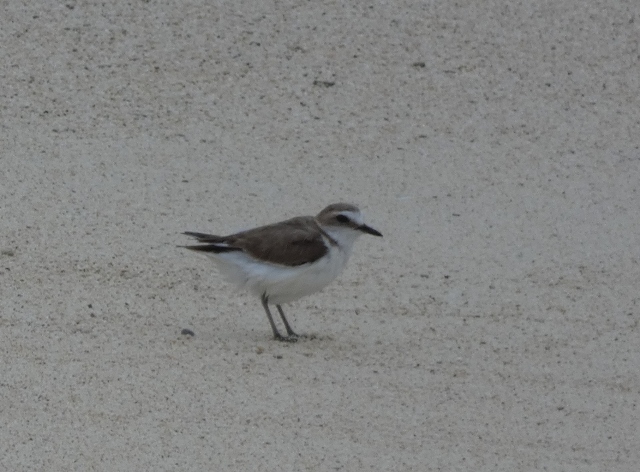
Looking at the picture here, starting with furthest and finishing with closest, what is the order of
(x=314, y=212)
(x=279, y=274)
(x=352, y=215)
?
(x=314, y=212) < (x=352, y=215) < (x=279, y=274)

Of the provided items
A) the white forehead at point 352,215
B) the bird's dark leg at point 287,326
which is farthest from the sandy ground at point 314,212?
the white forehead at point 352,215

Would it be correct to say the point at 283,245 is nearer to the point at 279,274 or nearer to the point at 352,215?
the point at 279,274

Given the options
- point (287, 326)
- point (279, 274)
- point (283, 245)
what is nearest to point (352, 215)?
point (283, 245)

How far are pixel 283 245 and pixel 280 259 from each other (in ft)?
0.29

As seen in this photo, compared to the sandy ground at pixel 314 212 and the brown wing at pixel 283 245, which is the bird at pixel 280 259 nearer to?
the brown wing at pixel 283 245

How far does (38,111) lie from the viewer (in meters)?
10.7

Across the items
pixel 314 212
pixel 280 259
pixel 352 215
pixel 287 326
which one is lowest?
pixel 287 326

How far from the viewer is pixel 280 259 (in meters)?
7.68

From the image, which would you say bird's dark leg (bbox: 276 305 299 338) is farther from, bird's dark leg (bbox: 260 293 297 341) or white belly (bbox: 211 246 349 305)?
white belly (bbox: 211 246 349 305)

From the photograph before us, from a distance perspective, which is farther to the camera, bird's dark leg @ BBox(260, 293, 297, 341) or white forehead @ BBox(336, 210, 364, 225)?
white forehead @ BBox(336, 210, 364, 225)

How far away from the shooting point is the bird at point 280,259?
766 cm

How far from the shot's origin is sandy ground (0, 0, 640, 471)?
256 inches

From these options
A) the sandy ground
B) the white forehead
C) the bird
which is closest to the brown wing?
the bird

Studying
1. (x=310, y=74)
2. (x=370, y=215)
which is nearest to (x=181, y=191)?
(x=370, y=215)
